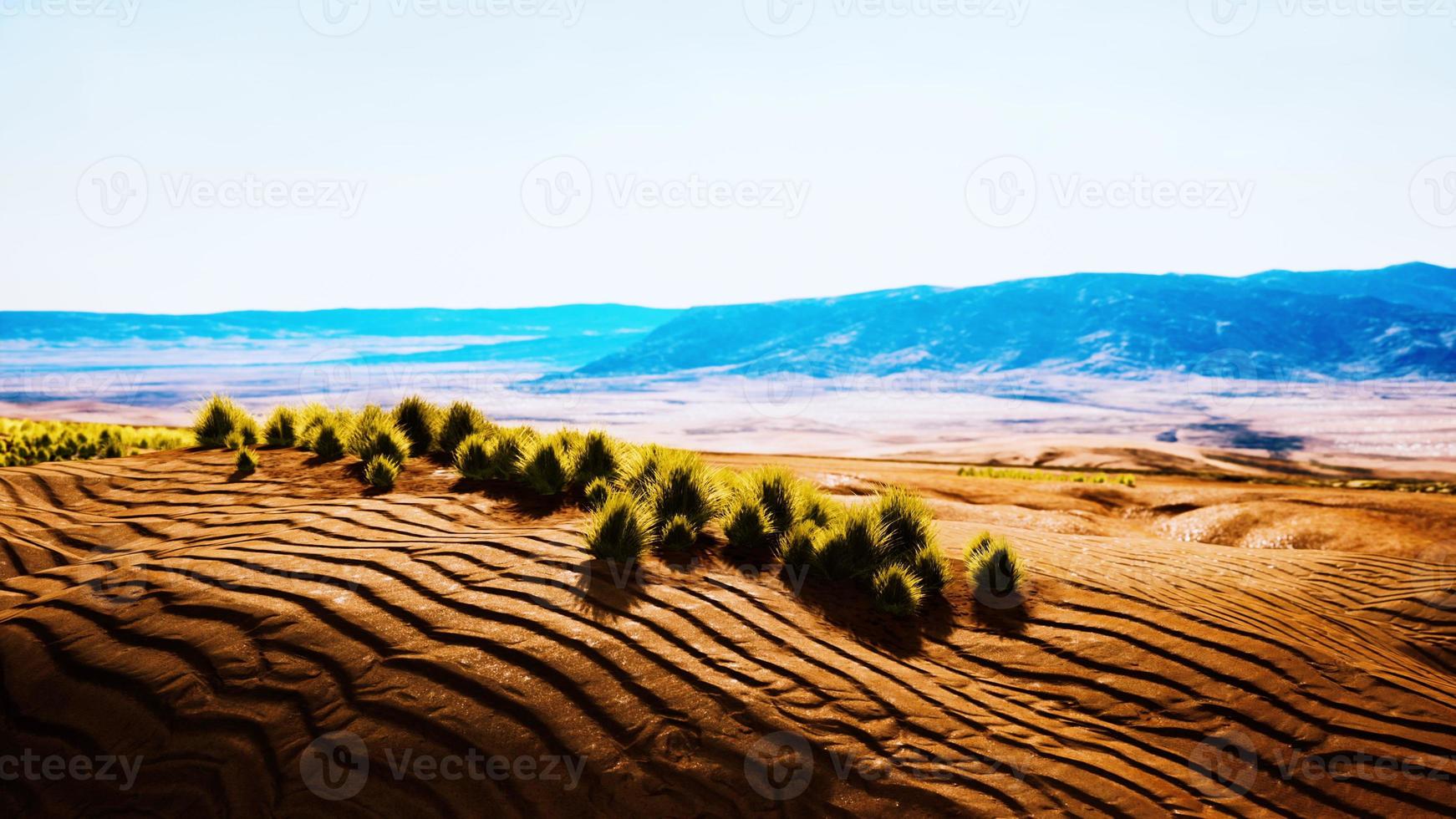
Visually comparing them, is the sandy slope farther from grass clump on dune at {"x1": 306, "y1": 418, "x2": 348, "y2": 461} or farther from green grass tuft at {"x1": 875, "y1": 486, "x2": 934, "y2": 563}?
grass clump on dune at {"x1": 306, "y1": 418, "x2": 348, "y2": 461}

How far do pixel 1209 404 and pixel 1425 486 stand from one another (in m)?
109

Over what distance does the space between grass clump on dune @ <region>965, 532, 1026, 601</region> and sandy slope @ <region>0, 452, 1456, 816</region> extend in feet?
0.44

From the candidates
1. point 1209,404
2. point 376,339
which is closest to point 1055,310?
point 1209,404

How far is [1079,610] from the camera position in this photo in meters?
5.46

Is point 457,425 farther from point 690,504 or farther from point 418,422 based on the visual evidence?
point 690,504

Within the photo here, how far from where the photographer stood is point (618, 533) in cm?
532

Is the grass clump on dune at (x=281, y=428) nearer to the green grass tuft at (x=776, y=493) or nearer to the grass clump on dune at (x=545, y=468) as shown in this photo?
the grass clump on dune at (x=545, y=468)

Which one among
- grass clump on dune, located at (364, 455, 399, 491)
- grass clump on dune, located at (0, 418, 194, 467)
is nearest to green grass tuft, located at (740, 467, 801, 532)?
grass clump on dune, located at (364, 455, 399, 491)

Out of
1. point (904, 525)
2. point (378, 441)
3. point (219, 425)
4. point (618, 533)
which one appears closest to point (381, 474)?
point (378, 441)

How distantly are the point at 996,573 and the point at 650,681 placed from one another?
272 cm

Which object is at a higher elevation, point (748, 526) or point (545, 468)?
point (545, 468)

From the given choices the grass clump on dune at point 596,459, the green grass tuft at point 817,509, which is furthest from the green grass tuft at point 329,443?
the green grass tuft at point 817,509

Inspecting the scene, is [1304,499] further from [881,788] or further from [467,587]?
[467,587]

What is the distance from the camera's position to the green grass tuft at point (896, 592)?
5340 mm
